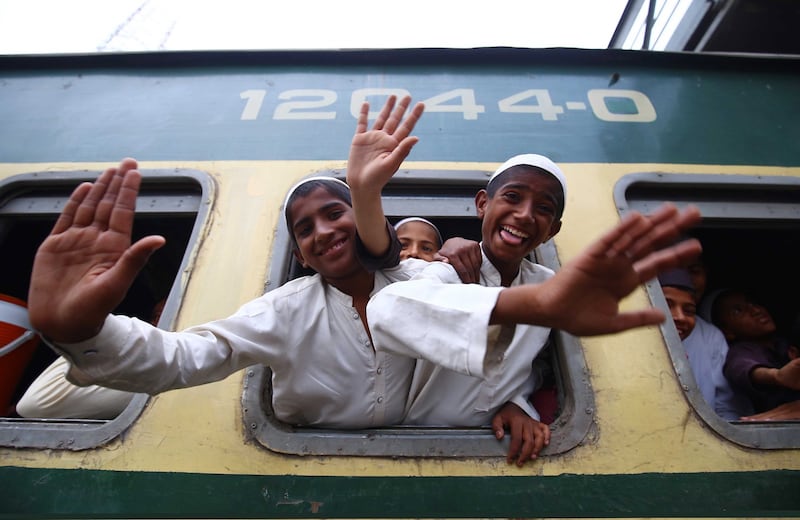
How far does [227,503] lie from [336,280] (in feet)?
1.87

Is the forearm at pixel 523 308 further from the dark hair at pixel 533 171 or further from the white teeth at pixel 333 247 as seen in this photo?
the dark hair at pixel 533 171

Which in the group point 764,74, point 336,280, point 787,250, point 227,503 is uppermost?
point 764,74

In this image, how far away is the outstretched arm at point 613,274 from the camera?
2.23 ft

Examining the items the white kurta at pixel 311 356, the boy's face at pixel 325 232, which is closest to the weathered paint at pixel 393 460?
the white kurta at pixel 311 356

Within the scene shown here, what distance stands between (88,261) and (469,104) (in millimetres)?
1631

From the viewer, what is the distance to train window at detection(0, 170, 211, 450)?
1161 mm

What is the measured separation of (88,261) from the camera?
872 millimetres

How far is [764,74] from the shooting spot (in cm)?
216

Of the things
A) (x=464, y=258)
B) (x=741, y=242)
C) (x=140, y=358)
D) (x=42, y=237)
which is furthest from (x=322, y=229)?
(x=741, y=242)

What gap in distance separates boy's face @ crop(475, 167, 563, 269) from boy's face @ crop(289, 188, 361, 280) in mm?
393

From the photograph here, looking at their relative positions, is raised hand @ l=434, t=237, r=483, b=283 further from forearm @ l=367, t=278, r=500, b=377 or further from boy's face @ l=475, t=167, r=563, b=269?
forearm @ l=367, t=278, r=500, b=377

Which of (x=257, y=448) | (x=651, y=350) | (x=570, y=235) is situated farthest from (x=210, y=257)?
(x=651, y=350)

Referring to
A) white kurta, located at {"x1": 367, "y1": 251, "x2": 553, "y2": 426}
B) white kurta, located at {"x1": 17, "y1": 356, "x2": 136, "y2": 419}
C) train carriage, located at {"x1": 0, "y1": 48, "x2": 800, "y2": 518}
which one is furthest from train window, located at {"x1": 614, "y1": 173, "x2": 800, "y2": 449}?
white kurta, located at {"x1": 17, "y1": 356, "x2": 136, "y2": 419}

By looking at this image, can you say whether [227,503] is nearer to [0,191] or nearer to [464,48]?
[0,191]
